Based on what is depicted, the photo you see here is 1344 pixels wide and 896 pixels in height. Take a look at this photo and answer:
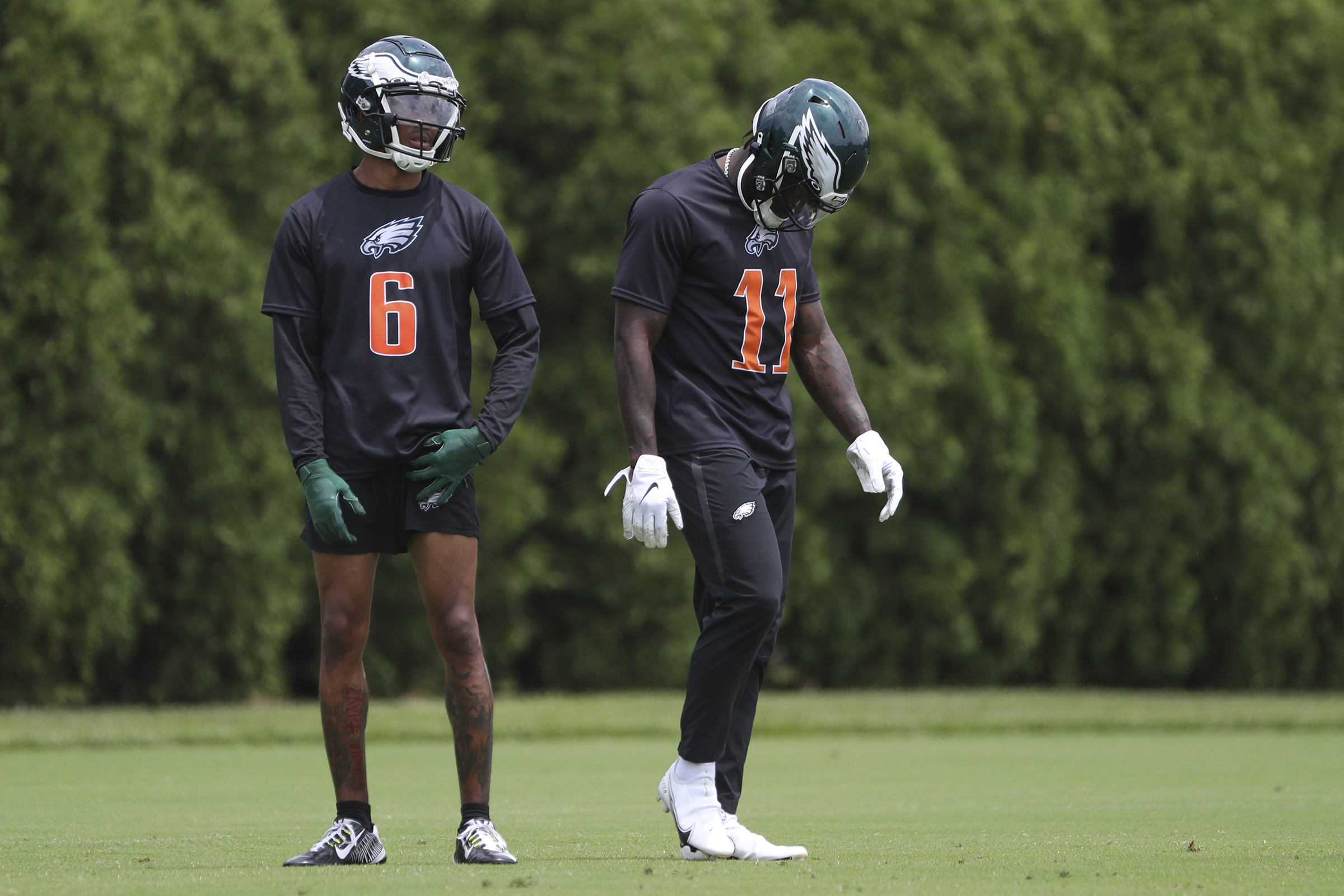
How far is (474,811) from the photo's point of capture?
445cm

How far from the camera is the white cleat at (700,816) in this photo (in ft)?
14.6

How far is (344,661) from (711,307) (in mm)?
1358

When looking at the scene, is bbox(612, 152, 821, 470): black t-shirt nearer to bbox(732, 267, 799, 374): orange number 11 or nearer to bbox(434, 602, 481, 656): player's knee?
bbox(732, 267, 799, 374): orange number 11

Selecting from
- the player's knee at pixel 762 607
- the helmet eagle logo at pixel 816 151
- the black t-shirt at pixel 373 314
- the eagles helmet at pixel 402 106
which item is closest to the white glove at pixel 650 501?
the player's knee at pixel 762 607

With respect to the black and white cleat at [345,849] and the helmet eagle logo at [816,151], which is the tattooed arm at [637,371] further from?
the black and white cleat at [345,849]

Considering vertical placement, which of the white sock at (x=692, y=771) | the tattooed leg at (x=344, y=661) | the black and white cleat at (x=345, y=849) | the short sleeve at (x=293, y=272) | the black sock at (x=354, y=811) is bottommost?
the black and white cleat at (x=345, y=849)

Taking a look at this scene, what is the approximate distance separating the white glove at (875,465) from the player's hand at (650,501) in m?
0.68

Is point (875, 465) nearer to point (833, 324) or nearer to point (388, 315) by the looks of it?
point (388, 315)

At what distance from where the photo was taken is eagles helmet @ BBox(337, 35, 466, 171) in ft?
15.0

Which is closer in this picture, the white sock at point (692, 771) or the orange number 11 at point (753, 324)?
the white sock at point (692, 771)

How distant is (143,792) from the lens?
6.80m

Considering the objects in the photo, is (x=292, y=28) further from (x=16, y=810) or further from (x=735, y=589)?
(x=735, y=589)

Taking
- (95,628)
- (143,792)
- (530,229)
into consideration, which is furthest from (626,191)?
(143,792)

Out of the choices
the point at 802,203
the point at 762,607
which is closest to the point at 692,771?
the point at 762,607
